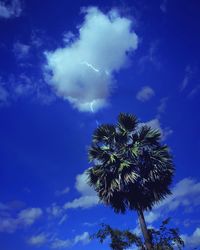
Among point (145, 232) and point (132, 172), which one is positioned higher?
point (132, 172)

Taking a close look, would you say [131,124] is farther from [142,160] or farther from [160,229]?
[160,229]

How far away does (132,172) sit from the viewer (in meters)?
26.5

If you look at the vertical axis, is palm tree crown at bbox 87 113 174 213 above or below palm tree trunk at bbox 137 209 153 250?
Answer: above

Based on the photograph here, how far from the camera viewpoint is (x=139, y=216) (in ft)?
83.6

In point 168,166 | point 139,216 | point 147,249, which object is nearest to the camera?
point 147,249

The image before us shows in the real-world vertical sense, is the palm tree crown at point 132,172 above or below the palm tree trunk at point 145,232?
above

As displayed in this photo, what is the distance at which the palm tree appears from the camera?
1048 inches

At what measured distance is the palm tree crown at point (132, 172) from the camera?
26.6m

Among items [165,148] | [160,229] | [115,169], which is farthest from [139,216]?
[165,148]

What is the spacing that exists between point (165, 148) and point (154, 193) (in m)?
3.64

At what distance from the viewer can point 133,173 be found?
26.4 m

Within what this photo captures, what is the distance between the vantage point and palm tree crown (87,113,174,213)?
26.6 metres

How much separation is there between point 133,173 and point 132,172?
149mm

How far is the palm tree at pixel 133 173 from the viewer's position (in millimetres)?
26625
